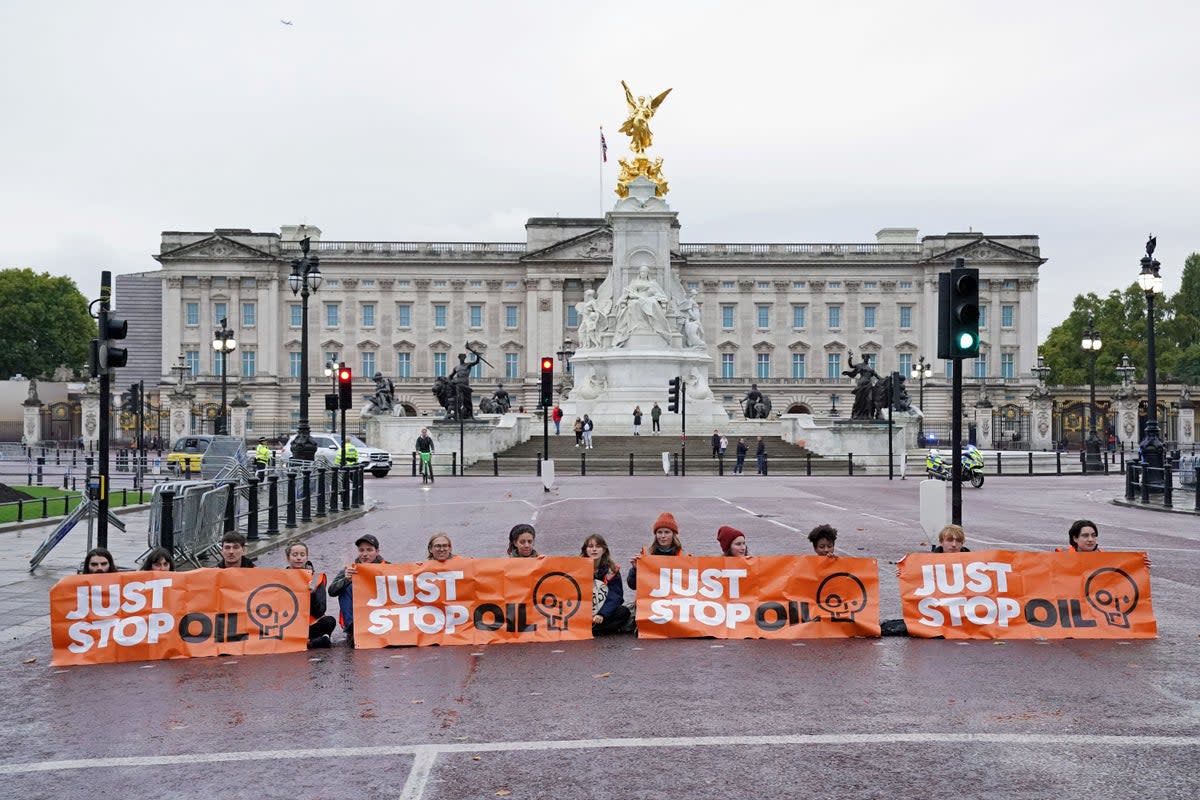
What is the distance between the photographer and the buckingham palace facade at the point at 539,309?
11112 centimetres

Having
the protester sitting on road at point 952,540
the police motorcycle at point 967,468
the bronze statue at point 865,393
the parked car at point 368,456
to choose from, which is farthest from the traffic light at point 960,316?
the bronze statue at point 865,393

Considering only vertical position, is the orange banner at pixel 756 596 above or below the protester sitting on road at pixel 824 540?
below

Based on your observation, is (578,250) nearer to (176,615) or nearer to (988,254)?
(988,254)

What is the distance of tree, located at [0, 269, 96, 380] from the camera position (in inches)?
4247

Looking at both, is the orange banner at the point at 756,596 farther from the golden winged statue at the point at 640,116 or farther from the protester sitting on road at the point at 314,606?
the golden winged statue at the point at 640,116

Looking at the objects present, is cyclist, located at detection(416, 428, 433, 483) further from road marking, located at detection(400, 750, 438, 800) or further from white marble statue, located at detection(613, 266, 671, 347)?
road marking, located at detection(400, 750, 438, 800)

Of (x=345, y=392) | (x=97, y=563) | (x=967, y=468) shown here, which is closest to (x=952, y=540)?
(x=97, y=563)

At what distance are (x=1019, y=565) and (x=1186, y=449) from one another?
2869 inches

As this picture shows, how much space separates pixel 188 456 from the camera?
43.3m

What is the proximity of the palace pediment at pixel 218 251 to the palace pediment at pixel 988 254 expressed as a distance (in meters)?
59.6

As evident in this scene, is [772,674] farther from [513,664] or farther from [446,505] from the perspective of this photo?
[446,505]

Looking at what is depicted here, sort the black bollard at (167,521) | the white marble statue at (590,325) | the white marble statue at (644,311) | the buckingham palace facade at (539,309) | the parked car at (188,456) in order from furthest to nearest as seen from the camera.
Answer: the buckingham palace facade at (539,309)
the white marble statue at (590,325)
the white marble statue at (644,311)
the parked car at (188,456)
the black bollard at (167,521)

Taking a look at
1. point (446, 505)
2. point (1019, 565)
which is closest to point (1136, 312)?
point (446, 505)

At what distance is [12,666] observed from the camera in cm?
997
